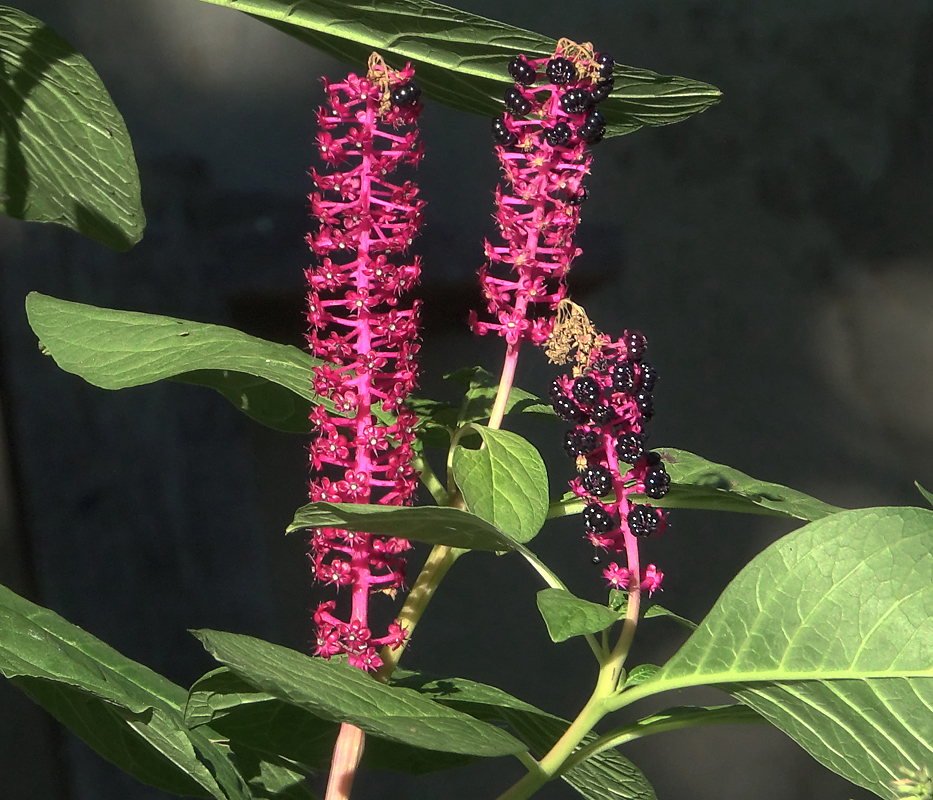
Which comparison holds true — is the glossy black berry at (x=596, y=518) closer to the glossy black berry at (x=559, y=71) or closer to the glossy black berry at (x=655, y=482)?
the glossy black berry at (x=655, y=482)

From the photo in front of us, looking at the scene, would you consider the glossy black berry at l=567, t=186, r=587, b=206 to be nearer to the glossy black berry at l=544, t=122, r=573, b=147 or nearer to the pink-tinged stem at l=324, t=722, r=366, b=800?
the glossy black berry at l=544, t=122, r=573, b=147

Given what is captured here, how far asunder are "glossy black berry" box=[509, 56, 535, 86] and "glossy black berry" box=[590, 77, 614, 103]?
0.11ft

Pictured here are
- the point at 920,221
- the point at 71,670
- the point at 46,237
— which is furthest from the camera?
the point at 920,221

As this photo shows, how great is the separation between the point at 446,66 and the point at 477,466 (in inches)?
8.7

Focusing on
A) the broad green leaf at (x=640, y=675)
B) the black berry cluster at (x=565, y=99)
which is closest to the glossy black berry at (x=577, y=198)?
the black berry cluster at (x=565, y=99)

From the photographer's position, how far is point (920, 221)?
4.47 feet

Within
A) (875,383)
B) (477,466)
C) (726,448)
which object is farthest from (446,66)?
(875,383)

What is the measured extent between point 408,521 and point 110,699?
16 centimetres

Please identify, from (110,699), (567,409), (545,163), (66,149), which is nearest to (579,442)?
(567,409)

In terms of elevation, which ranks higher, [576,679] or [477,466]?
[477,466]

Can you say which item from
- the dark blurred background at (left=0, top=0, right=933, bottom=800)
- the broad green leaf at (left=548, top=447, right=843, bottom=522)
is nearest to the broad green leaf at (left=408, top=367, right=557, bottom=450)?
the broad green leaf at (left=548, top=447, right=843, bottom=522)

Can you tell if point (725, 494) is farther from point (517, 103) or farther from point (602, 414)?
point (517, 103)

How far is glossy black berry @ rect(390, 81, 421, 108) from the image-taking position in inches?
18.5

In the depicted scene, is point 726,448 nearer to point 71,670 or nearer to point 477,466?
point 477,466
